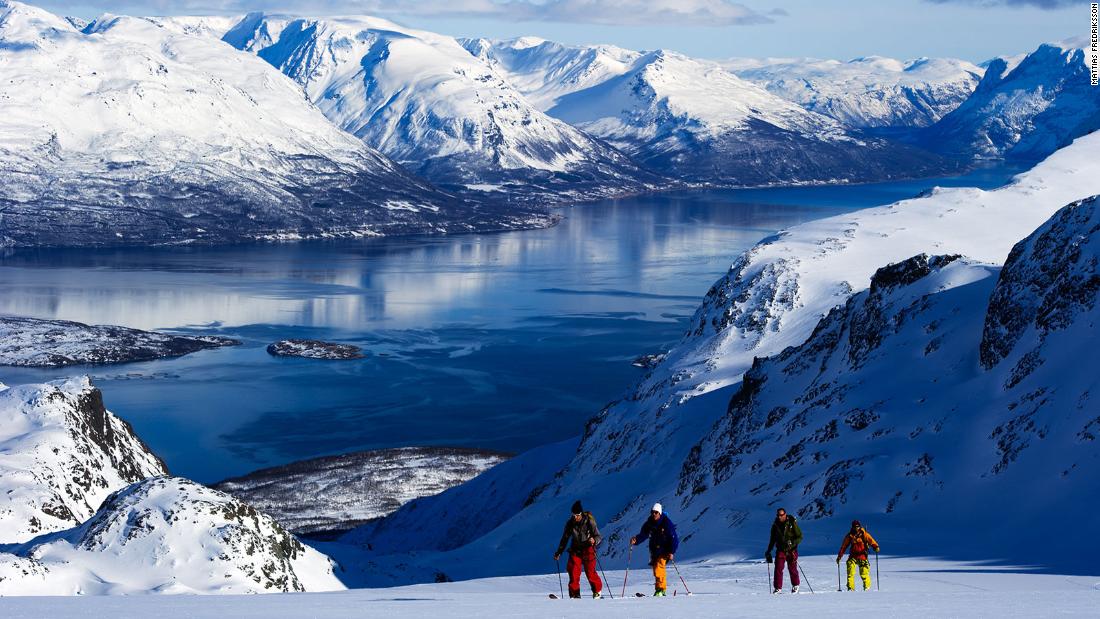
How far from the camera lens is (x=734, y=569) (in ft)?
96.8

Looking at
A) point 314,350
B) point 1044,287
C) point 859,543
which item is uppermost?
point 1044,287

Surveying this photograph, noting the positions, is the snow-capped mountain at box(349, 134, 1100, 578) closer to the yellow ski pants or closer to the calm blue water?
the yellow ski pants

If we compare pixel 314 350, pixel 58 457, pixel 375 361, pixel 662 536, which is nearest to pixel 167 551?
pixel 58 457

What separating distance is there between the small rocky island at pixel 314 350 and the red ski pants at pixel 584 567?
113 m

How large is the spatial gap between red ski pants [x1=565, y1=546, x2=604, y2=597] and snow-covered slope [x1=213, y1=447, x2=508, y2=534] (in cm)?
5484

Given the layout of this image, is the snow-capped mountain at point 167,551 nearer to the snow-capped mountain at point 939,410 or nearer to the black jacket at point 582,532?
the snow-capped mountain at point 939,410

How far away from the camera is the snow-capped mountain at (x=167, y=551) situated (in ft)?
127

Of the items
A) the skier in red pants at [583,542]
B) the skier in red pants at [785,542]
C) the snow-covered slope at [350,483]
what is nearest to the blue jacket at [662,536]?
the skier in red pants at [583,542]

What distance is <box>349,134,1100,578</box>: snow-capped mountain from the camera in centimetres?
3416

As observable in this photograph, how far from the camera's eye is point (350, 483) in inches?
3332

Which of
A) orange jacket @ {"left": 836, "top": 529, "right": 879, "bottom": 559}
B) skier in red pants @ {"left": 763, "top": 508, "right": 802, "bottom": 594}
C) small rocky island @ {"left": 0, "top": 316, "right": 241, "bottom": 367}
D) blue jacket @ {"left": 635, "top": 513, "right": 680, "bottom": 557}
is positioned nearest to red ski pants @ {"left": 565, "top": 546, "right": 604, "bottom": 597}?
blue jacket @ {"left": 635, "top": 513, "right": 680, "bottom": 557}

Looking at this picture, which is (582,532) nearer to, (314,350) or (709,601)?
(709,601)

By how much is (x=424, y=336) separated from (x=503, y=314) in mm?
17681

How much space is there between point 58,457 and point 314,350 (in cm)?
8116
